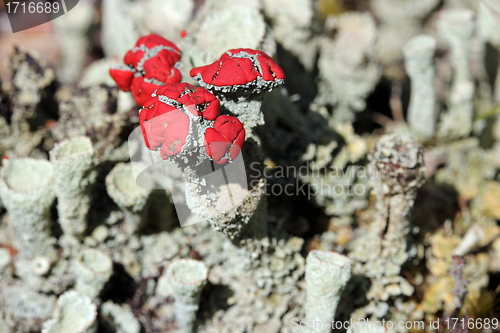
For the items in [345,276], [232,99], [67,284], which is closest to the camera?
[232,99]

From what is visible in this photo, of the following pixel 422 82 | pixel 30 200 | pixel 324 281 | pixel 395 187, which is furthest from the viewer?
pixel 422 82

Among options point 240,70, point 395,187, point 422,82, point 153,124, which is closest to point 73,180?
point 153,124

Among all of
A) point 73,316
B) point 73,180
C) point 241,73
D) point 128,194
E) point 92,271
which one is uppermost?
point 241,73

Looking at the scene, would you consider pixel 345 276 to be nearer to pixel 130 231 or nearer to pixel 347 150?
pixel 347 150

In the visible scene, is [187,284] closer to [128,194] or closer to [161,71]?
[128,194]

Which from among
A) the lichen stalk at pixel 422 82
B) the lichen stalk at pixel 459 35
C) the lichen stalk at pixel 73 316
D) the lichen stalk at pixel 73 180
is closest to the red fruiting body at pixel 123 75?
the lichen stalk at pixel 73 180

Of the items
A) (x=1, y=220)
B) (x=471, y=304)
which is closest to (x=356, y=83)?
(x=471, y=304)
